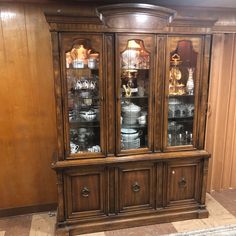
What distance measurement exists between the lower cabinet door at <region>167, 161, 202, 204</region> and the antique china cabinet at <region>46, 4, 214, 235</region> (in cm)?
1

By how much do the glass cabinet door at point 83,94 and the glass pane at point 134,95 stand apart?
239 millimetres

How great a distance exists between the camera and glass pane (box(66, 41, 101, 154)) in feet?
7.30

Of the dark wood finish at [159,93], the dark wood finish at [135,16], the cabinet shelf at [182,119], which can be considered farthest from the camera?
the cabinet shelf at [182,119]

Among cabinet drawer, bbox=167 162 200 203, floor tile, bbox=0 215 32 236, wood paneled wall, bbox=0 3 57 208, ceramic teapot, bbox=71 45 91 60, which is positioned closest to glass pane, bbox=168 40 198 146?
cabinet drawer, bbox=167 162 200 203

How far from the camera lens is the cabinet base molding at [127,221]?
2.40 m

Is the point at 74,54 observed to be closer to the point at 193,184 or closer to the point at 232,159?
the point at 193,184

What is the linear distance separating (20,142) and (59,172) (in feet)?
2.07

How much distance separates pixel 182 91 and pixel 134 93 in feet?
1.63

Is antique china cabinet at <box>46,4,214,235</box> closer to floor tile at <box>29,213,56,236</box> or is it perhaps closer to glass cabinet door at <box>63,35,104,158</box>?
glass cabinet door at <box>63,35,104,158</box>

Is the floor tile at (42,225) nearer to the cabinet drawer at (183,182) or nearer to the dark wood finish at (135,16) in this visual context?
the cabinet drawer at (183,182)

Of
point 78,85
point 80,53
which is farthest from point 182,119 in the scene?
point 80,53

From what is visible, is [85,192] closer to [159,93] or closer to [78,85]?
[78,85]

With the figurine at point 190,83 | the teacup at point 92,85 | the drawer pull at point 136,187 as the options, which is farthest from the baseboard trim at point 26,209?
the figurine at point 190,83

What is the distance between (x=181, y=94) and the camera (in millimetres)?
2479
